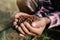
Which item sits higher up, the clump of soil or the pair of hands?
the clump of soil

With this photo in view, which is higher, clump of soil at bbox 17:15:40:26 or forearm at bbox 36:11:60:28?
clump of soil at bbox 17:15:40:26

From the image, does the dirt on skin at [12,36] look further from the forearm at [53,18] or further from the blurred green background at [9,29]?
the forearm at [53,18]

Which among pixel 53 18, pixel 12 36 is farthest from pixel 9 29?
pixel 53 18

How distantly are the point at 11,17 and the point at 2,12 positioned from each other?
0.12ft

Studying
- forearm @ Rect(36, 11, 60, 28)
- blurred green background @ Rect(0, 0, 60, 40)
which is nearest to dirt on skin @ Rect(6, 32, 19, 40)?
blurred green background @ Rect(0, 0, 60, 40)

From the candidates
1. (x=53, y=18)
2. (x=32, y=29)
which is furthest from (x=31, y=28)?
(x=53, y=18)

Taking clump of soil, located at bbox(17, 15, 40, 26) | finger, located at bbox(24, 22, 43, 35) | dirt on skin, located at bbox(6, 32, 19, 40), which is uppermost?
clump of soil, located at bbox(17, 15, 40, 26)

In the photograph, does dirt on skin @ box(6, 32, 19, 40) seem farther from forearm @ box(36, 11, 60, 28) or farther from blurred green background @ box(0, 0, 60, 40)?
forearm @ box(36, 11, 60, 28)

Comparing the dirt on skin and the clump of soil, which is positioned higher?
the clump of soil

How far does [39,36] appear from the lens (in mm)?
766

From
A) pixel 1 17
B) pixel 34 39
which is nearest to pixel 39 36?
pixel 34 39

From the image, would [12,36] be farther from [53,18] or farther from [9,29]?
[53,18]

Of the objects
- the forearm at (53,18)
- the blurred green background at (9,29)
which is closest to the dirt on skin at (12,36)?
the blurred green background at (9,29)

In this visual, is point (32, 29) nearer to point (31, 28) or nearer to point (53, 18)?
point (31, 28)
